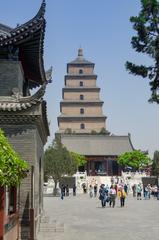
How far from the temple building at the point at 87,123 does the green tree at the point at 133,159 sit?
322cm

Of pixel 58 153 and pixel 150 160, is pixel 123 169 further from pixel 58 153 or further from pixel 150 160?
pixel 58 153

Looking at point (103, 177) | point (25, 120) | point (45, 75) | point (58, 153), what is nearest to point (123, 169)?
point (103, 177)

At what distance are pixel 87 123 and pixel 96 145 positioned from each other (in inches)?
232

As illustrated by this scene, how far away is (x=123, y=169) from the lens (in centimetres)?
5991

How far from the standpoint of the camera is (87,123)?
69250 mm

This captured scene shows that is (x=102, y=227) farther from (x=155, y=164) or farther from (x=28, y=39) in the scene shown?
(x=155, y=164)

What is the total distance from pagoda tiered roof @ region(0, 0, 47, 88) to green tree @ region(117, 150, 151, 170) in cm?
4410

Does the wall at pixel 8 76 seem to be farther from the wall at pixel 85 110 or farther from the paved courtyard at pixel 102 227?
the wall at pixel 85 110

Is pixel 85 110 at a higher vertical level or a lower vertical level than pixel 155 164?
higher

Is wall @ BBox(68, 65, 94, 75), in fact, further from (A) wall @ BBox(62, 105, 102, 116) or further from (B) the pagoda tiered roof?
(B) the pagoda tiered roof

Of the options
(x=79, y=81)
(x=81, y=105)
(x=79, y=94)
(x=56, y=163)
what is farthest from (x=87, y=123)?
(x=56, y=163)

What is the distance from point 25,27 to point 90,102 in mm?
55919

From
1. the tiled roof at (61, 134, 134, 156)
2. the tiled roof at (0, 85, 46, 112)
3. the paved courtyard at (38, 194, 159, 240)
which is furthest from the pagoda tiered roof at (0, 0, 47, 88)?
the tiled roof at (61, 134, 134, 156)

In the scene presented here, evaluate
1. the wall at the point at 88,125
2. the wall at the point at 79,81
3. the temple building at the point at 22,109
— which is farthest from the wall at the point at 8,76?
the wall at the point at 79,81
